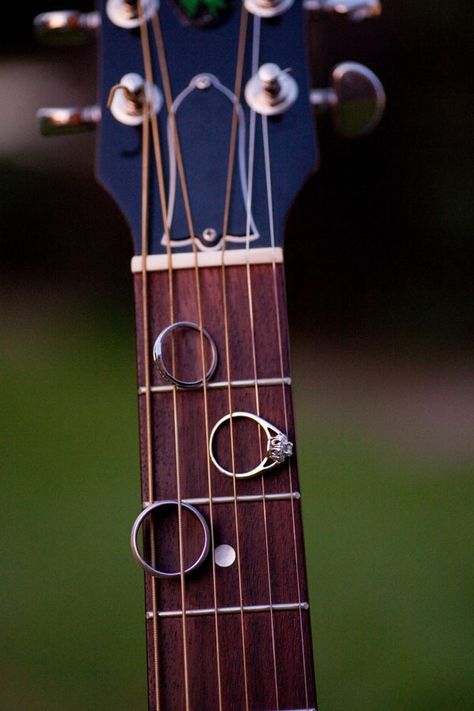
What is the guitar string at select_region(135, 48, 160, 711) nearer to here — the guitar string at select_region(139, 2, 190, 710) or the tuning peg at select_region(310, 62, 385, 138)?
the guitar string at select_region(139, 2, 190, 710)

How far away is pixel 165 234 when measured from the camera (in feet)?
2.49

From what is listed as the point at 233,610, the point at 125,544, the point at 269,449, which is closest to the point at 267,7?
the point at 269,449

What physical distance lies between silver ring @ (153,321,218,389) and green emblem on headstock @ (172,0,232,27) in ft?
0.96

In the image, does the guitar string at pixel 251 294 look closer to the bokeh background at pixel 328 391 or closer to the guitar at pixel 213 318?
the guitar at pixel 213 318

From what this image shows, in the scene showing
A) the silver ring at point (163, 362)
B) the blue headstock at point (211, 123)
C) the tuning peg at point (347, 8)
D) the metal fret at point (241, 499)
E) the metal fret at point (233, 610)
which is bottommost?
the metal fret at point (233, 610)

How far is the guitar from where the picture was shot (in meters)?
0.71

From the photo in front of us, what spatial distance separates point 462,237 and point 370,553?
0.74 meters

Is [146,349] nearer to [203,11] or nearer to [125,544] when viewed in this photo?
[203,11]

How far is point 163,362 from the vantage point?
→ 0.72 meters

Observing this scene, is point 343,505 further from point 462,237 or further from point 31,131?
point 31,131

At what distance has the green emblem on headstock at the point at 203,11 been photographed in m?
0.81

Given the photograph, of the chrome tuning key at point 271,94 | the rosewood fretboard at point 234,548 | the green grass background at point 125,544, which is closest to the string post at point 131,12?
the chrome tuning key at point 271,94

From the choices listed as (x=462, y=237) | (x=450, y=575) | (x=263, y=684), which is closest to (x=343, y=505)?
(x=450, y=575)

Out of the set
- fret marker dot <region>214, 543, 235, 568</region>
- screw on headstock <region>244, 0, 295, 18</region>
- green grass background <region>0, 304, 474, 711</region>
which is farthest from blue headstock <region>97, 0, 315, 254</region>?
green grass background <region>0, 304, 474, 711</region>
